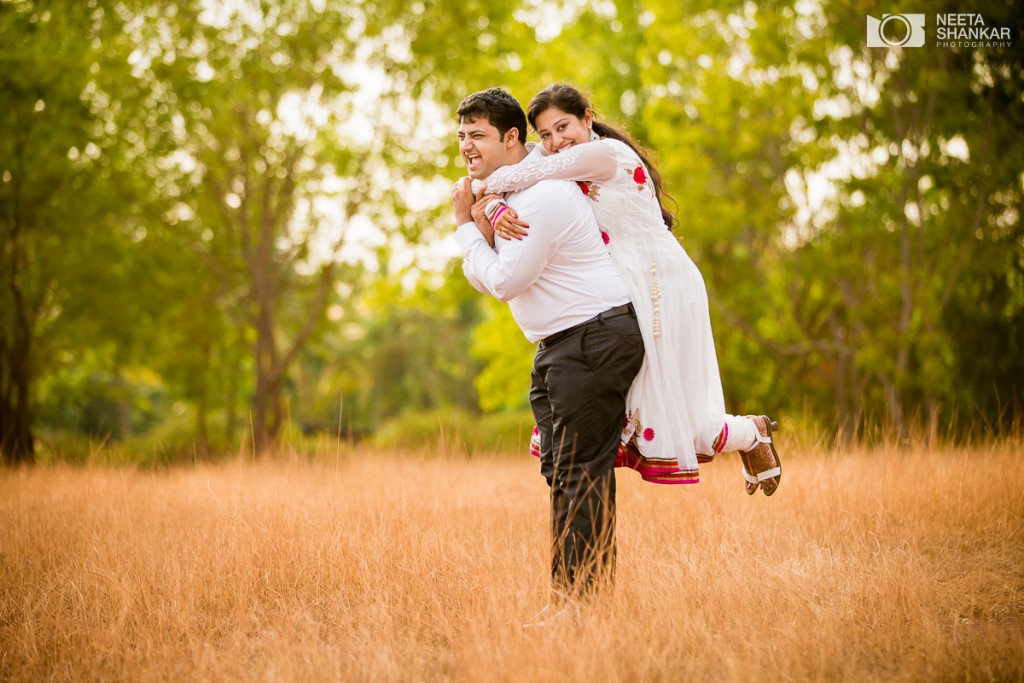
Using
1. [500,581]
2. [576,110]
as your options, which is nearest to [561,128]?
[576,110]

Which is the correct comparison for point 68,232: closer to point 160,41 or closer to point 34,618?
point 160,41

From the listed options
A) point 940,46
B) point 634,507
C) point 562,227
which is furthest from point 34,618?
point 940,46

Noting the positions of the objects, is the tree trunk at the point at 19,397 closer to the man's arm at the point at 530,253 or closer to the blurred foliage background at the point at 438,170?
the blurred foliage background at the point at 438,170

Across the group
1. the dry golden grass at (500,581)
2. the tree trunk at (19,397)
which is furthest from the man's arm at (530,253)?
the tree trunk at (19,397)

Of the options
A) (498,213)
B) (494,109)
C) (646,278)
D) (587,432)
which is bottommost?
(587,432)

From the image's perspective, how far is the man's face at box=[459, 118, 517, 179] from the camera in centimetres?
337

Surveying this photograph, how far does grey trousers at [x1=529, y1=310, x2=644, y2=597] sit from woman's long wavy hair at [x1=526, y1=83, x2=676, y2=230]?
2.37ft

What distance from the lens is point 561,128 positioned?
350 cm

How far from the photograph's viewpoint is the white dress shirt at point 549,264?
10.2 ft

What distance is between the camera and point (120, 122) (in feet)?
36.4

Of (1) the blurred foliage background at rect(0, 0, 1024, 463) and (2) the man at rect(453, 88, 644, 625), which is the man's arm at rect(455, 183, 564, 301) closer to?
(2) the man at rect(453, 88, 644, 625)

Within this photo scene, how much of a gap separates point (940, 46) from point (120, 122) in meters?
10.3

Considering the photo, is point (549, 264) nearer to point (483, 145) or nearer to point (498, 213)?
point (498, 213)

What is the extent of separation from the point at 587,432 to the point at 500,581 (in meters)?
0.96
